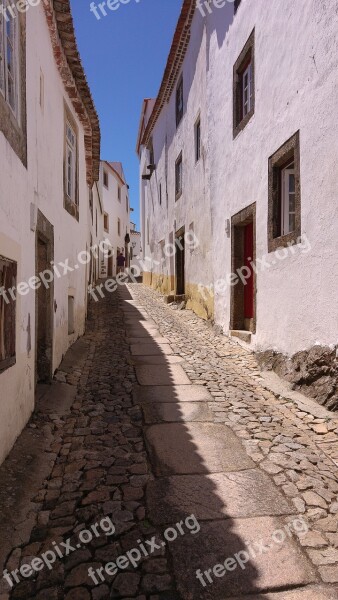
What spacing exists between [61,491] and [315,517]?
1.81 meters

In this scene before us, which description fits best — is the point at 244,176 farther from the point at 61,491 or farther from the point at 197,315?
the point at 61,491

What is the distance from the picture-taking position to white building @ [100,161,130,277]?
27.9 m

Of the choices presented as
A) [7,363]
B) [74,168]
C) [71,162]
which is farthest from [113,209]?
[7,363]

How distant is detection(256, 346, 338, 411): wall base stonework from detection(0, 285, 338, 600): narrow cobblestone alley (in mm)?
152

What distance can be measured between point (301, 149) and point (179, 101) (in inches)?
369

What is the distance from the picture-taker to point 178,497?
2.97 m

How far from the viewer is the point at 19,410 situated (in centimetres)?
383

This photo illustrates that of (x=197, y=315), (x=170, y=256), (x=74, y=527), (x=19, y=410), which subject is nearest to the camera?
(x=74, y=527)

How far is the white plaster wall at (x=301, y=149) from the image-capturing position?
444 centimetres

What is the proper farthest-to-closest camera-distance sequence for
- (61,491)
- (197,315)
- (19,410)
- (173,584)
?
(197,315), (19,410), (61,491), (173,584)

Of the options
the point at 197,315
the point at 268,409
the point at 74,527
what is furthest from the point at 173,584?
the point at 197,315

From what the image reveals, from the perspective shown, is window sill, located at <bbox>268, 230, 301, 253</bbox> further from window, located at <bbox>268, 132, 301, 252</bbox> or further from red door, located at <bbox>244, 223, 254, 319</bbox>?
red door, located at <bbox>244, 223, 254, 319</bbox>
